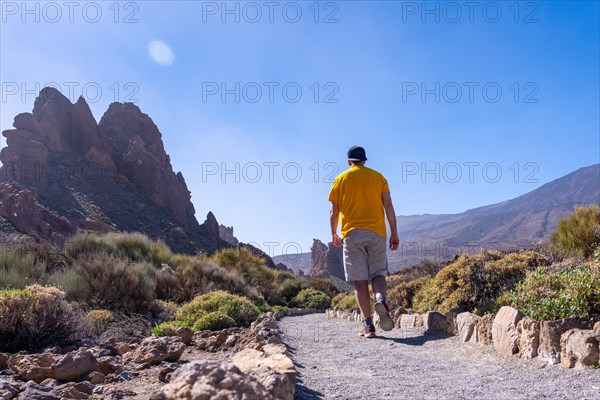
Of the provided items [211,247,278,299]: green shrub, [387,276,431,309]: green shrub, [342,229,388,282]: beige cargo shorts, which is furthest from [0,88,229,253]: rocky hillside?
[342,229,388,282]: beige cargo shorts

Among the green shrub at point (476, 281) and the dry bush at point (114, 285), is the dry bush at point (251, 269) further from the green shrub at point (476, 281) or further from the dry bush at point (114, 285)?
the green shrub at point (476, 281)

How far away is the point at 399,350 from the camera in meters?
5.13

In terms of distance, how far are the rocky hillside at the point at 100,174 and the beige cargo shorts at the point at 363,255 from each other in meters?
26.2

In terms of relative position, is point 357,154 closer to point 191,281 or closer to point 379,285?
point 379,285

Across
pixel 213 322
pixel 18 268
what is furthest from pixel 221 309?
pixel 18 268

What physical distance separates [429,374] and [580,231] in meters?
9.61

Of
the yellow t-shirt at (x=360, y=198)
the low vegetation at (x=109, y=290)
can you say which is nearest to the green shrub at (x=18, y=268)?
the low vegetation at (x=109, y=290)

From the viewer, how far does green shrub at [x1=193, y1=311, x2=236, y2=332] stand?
24.2 ft

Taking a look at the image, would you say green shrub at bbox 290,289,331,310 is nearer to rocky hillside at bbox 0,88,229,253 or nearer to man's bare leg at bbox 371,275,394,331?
man's bare leg at bbox 371,275,394,331

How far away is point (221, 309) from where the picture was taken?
8.20m

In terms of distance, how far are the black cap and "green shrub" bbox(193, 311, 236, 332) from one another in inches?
128

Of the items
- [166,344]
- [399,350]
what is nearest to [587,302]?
[399,350]

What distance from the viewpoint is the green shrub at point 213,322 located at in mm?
7363
